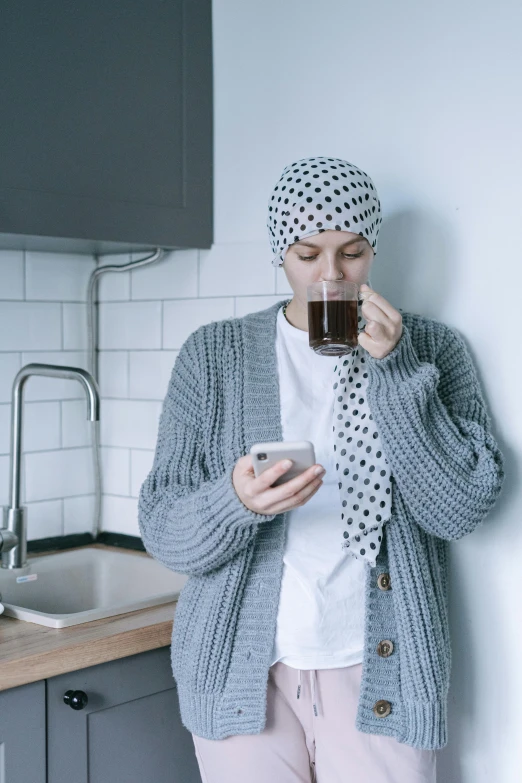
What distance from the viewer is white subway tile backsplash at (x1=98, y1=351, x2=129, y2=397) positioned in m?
2.28

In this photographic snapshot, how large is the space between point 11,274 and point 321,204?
974 mm

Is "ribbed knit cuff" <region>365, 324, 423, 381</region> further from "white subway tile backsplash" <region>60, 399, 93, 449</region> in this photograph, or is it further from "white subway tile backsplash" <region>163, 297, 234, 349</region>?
"white subway tile backsplash" <region>60, 399, 93, 449</region>

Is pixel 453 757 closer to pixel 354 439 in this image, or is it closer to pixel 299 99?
pixel 354 439

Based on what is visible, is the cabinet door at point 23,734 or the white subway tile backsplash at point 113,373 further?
the white subway tile backsplash at point 113,373

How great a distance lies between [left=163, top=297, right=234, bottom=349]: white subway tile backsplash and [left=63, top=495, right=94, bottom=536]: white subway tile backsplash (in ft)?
1.47

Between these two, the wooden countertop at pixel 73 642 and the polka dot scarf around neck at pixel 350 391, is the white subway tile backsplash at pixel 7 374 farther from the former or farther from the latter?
the polka dot scarf around neck at pixel 350 391

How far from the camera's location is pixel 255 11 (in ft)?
6.43

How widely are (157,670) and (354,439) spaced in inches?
23.7

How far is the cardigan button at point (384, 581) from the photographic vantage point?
4.67 feet

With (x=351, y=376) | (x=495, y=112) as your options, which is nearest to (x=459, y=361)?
(x=351, y=376)

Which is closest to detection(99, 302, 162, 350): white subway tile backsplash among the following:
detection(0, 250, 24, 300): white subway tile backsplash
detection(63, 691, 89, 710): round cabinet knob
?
detection(0, 250, 24, 300): white subway tile backsplash

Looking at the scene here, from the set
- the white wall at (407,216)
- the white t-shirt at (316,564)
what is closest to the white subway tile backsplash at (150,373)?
the white wall at (407,216)

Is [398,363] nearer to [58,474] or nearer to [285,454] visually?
[285,454]

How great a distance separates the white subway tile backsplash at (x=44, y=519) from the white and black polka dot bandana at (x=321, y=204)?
1.02 meters
